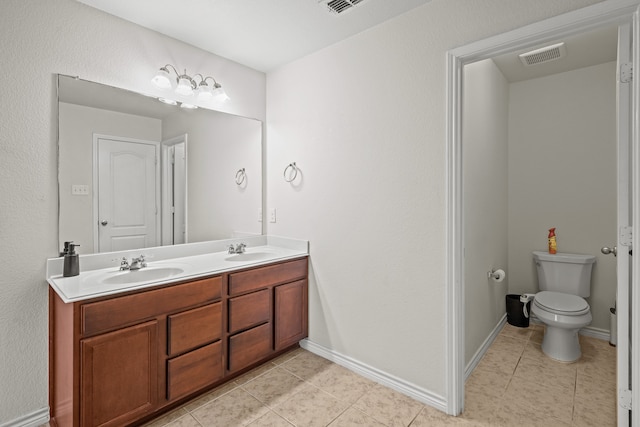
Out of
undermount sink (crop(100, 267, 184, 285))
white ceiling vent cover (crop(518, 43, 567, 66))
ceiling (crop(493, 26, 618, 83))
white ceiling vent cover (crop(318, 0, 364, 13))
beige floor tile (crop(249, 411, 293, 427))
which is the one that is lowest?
beige floor tile (crop(249, 411, 293, 427))

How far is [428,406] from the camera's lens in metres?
1.98

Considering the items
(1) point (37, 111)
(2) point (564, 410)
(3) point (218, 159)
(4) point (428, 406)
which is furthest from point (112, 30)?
(2) point (564, 410)

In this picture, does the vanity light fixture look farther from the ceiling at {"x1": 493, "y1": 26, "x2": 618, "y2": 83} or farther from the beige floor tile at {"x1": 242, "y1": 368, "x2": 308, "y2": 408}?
the ceiling at {"x1": 493, "y1": 26, "x2": 618, "y2": 83}

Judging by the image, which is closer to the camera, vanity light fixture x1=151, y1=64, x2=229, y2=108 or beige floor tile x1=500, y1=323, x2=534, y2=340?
vanity light fixture x1=151, y1=64, x2=229, y2=108

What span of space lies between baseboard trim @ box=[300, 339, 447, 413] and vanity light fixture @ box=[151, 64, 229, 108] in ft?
7.05

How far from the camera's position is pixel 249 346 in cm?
226

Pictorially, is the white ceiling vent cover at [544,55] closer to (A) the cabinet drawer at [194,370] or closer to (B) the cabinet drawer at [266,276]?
(B) the cabinet drawer at [266,276]

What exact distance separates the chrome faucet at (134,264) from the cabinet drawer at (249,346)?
767 mm

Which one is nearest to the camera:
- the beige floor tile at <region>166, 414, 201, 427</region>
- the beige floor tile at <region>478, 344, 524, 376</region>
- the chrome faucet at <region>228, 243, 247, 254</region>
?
the beige floor tile at <region>166, 414, 201, 427</region>

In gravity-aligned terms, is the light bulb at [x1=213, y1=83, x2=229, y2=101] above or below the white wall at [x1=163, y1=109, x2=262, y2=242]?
above

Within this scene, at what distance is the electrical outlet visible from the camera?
1.95m

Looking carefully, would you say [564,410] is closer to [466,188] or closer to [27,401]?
[466,188]

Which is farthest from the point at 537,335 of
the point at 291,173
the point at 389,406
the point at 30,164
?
the point at 30,164

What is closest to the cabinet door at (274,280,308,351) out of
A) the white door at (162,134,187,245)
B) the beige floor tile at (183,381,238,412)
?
the beige floor tile at (183,381,238,412)
